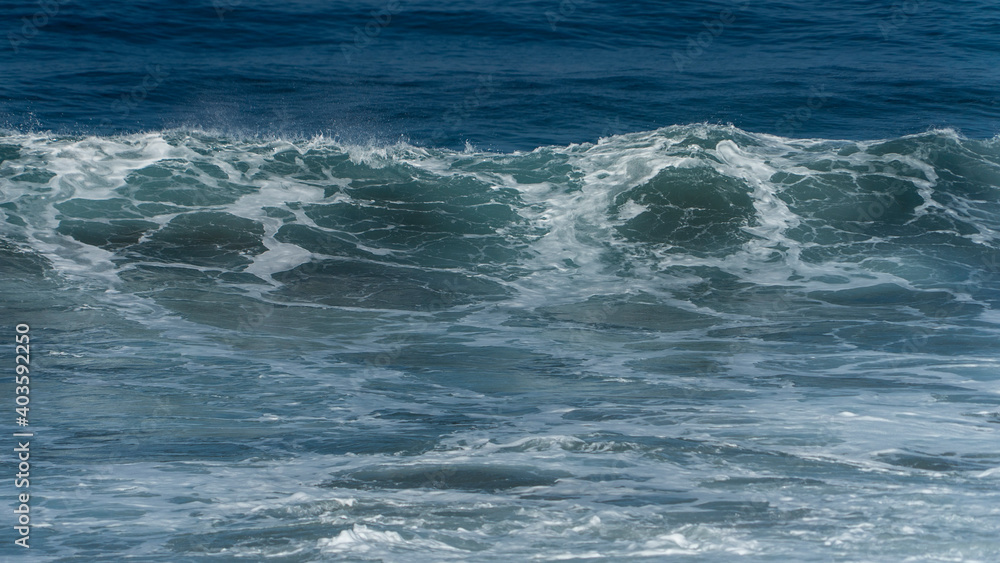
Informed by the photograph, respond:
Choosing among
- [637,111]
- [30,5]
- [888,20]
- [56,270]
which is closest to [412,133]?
[637,111]

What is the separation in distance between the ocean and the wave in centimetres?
6

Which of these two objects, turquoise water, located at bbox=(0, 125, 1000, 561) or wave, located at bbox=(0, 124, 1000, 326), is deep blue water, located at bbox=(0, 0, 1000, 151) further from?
turquoise water, located at bbox=(0, 125, 1000, 561)

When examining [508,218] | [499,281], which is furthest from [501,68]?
[499,281]

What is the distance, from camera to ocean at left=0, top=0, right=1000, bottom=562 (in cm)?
440

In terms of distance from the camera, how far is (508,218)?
11.5 meters

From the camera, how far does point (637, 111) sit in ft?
49.6

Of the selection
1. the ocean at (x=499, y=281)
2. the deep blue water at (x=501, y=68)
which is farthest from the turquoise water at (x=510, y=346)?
the deep blue water at (x=501, y=68)

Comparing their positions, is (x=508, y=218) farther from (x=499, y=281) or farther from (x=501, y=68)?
(x=501, y=68)

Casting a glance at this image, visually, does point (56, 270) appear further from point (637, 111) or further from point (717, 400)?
point (637, 111)

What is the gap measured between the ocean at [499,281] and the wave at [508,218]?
61 mm

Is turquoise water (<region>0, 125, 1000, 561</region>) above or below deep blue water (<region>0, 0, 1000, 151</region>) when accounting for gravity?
below

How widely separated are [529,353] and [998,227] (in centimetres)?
752

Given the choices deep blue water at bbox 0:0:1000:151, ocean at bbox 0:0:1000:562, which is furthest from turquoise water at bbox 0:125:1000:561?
deep blue water at bbox 0:0:1000:151

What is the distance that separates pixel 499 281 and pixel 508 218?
78.4 inches
